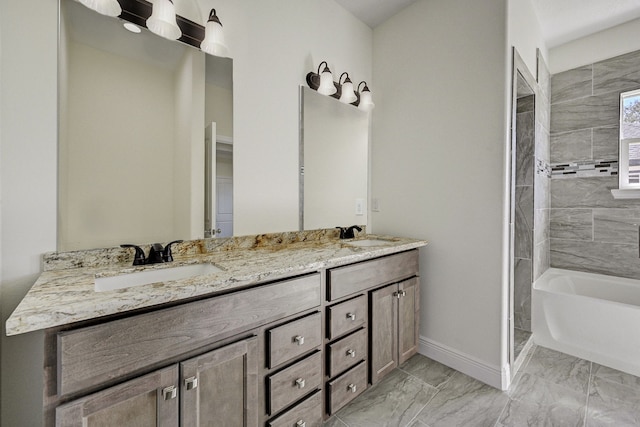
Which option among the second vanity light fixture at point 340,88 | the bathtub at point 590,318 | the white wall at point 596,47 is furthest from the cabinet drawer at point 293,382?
the white wall at point 596,47

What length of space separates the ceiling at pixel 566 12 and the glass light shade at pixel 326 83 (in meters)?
0.66

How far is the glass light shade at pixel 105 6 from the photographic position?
3.86 feet

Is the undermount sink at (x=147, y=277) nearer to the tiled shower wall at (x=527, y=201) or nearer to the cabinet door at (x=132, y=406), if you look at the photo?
the cabinet door at (x=132, y=406)

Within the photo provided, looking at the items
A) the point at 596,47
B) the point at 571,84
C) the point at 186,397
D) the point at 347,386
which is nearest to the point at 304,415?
the point at 347,386

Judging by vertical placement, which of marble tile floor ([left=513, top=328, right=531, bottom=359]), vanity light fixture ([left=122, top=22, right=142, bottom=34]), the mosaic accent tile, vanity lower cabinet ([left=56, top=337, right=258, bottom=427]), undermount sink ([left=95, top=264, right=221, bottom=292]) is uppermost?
the mosaic accent tile

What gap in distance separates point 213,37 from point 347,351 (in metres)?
1.80

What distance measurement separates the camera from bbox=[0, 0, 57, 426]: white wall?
1052mm

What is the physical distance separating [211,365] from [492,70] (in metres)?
2.22

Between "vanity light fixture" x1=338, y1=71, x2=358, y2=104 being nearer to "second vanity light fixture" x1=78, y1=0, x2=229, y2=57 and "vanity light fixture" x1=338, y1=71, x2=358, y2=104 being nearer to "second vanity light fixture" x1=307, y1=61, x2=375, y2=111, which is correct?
"second vanity light fixture" x1=307, y1=61, x2=375, y2=111

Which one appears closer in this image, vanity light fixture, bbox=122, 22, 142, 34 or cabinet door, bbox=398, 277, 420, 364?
vanity light fixture, bbox=122, 22, 142, 34

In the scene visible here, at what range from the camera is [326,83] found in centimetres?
202

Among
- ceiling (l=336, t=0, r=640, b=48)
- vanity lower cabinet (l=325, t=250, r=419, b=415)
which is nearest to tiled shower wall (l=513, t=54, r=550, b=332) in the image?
ceiling (l=336, t=0, r=640, b=48)

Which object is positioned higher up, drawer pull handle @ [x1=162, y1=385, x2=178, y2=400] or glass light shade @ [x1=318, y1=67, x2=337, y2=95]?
glass light shade @ [x1=318, y1=67, x2=337, y2=95]

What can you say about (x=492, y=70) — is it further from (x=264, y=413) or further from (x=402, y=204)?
(x=264, y=413)
